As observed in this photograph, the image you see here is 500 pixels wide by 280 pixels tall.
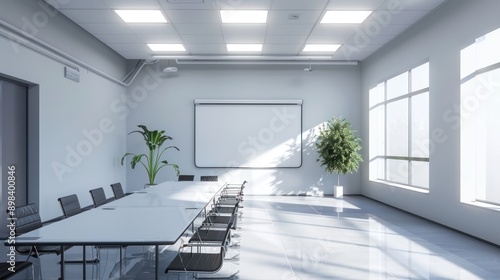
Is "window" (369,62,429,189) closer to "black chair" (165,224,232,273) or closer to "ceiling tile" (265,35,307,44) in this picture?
"ceiling tile" (265,35,307,44)

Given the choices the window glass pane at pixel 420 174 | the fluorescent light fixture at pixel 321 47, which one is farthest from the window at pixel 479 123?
the fluorescent light fixture at pixel 321 47

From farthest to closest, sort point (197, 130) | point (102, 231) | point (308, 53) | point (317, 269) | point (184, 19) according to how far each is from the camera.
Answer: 1. point (197, 130)
2. point (308, 53)
3. point (184, 19)
4. point (317, 269)
5. point (102, 231)

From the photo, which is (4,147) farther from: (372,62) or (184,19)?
(372,62)

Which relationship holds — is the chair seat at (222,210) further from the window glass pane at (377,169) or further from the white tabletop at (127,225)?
the window glass pane at (377,169)

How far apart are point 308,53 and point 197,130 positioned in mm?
3346

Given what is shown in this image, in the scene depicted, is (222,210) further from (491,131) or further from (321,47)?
(321,47)

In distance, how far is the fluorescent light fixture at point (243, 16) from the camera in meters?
5.94

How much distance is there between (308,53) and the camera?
858 cm

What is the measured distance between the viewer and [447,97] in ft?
18.6

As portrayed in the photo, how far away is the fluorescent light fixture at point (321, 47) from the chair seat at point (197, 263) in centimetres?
606

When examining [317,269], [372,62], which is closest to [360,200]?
[372,62]

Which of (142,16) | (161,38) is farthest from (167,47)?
(142,16)

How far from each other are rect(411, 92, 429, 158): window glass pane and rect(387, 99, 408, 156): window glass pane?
15.6 inches

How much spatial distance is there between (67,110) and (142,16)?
2.10 metres
